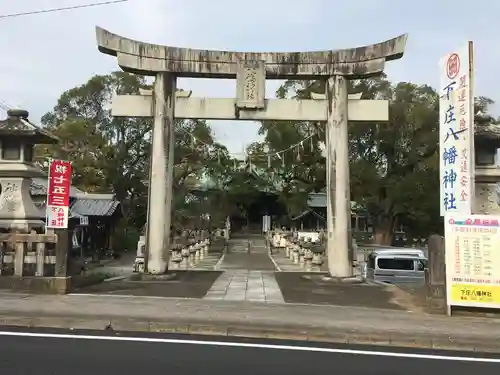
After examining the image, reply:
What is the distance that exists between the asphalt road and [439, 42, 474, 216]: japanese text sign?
429cm

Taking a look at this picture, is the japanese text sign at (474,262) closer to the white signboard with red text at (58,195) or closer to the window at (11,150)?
the white signboard with red text at (58,195)

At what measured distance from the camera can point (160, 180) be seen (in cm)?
1711

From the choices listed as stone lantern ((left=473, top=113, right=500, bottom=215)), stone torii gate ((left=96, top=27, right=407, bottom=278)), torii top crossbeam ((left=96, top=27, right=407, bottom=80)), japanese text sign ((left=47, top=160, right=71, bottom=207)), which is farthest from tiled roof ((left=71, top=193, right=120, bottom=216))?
stone lantern ((left=473, top=113, right=500, bottom=215))

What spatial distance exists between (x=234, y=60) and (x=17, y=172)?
7.56m

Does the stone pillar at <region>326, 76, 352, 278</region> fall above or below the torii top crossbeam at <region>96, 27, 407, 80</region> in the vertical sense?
below

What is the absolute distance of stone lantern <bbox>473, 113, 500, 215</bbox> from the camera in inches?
627

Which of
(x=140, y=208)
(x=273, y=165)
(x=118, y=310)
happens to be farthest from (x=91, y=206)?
(x=118, y=310)

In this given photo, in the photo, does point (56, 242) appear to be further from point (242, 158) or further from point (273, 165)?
point (242, 158)

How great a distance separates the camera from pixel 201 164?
42.4 metres

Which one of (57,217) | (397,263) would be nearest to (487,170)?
(397,263)

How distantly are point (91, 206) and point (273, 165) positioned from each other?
15.9 metres

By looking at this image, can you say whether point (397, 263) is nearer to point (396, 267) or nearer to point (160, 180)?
point (396, 267)

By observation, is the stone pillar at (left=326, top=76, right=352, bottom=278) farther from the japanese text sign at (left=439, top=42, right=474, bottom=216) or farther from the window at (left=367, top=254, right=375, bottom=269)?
the window at (left=367, top=254, right=375, bottom=269)

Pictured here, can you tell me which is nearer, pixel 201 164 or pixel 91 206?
pixel 91 206
